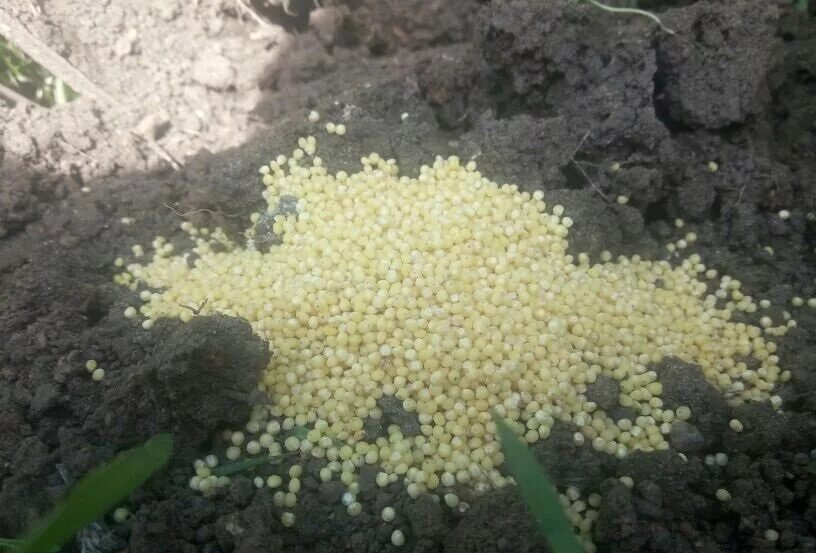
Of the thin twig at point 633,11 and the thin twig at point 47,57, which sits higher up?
the thin twig at point 633,11

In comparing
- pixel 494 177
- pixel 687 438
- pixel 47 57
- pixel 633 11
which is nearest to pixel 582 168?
pixel 494 177

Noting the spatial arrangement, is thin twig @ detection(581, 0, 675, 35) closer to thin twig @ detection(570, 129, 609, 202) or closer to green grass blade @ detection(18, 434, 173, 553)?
thin twig @ detection(570, 129, 609, 202)

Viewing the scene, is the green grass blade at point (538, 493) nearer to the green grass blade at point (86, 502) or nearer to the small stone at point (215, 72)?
the green grass blade at point (86, 502)

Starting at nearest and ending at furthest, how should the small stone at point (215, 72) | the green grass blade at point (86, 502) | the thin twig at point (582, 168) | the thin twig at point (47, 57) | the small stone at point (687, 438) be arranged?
the green grass blade at point (86, 502)
the small stone at point (687, 438)
the thin twig at point (582, 168)
the thin twig at point (47, 57)
the small stone at point (215, 72)

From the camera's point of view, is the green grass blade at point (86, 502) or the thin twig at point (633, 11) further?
the thin twig at point (633, 11)

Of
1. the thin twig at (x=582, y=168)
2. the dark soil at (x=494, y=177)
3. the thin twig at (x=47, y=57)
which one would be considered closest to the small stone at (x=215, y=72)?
the dark soil at (x=494, y=177)

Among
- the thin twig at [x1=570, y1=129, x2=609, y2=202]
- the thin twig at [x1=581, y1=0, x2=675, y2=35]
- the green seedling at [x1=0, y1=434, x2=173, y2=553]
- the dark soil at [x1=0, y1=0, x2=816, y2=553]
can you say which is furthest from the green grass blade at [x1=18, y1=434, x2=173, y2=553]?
the thin twig at [x1=581, y1=0, x2=675, y2=35]

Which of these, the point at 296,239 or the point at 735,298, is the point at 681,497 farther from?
the point at 296,239
